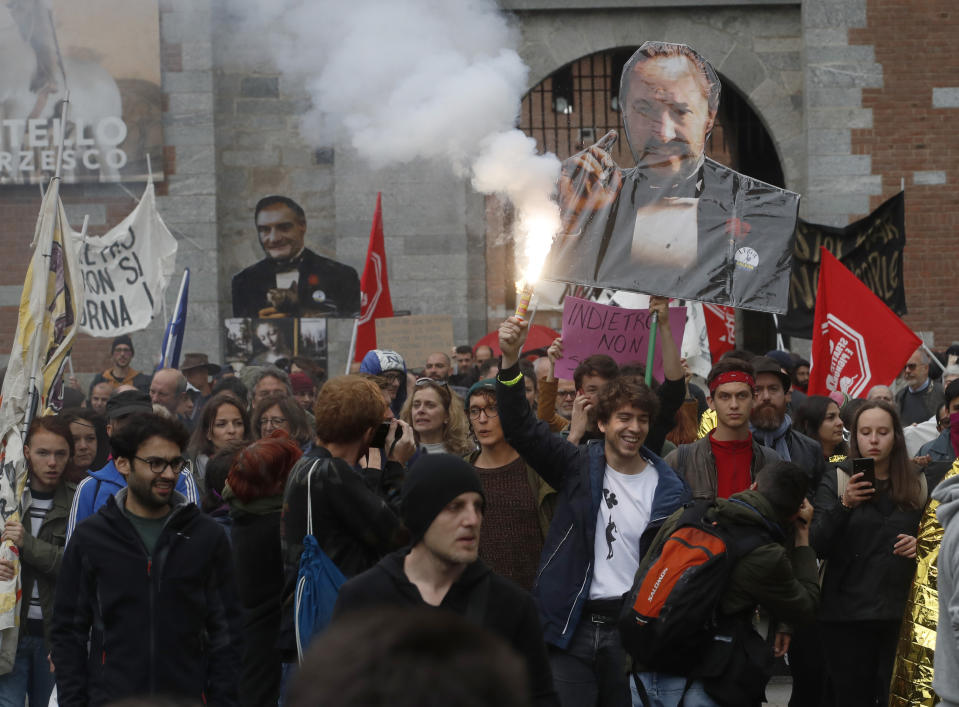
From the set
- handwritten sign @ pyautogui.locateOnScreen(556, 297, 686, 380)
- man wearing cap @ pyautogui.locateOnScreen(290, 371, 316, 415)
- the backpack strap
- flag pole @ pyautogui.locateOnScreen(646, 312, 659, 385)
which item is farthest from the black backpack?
man wearing cap @ pyautogui.locateOnScreen(290, 371, 316, 415)

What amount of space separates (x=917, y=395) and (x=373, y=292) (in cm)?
417

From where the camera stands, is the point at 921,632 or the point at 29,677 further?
the point at 29,677

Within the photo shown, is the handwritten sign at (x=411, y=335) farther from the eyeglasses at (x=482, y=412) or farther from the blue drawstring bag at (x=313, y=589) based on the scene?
the blue drawstring bag at (x=313, y=589)

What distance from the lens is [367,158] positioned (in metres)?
13.3

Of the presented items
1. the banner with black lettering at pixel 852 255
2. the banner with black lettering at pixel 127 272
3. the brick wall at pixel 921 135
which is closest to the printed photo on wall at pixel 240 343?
the banner with black lettering at pixel 127 272

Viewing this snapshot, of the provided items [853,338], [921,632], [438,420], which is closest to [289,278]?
[853,338]

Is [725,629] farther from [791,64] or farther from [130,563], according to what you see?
[791,64]

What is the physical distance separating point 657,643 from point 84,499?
84.8 inches

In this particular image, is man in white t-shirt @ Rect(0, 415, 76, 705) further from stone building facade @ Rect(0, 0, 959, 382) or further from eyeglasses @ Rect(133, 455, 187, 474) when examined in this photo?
stone building facade @ Rect(0, 0, 959, 382)

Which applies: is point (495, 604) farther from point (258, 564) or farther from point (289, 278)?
point (289, 278)

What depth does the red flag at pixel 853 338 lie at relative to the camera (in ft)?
26.0

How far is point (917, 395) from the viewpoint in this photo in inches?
379

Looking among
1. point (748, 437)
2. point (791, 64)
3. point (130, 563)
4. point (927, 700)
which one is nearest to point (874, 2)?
point (791, 64)

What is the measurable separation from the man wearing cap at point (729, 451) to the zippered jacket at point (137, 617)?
2.07 metres
